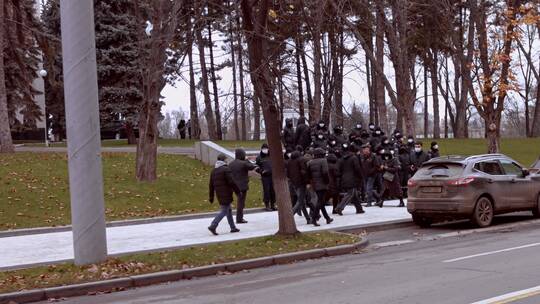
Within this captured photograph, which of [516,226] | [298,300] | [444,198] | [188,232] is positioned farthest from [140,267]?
[516,226]

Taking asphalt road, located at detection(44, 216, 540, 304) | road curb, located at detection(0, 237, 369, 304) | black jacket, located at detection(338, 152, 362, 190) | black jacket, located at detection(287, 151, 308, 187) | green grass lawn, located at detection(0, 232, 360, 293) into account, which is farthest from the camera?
black jacket, located at detection(338, 152, 362, 190)

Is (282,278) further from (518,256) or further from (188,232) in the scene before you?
(188,232)

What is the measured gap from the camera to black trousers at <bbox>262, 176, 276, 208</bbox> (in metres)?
18.3

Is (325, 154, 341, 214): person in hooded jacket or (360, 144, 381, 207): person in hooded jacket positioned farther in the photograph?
(360, 144, 381, 207): person in hooded jacket

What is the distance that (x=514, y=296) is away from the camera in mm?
7590

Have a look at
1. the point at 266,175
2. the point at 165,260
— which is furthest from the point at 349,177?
the point at 165,260

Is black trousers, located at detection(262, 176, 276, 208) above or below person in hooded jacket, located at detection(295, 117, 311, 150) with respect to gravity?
below

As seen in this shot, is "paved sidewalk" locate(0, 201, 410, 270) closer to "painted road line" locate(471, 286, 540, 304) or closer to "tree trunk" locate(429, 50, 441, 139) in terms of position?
"painted road line" locate(471, 286, 540, 304)

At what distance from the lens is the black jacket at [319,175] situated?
15562 millimetres

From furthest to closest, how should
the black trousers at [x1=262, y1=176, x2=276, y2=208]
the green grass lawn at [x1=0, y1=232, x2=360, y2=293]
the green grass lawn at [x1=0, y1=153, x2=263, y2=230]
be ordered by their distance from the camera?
the black trousers at [x1=262, y1=176, x2=276, y2=208]
the green grass lawn at [x1=0, y1=153, x2=263, y2=230]
the green grass lawn at [x1=0, y1=232, x2=360, y2=293]

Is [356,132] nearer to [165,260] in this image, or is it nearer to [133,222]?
[133,222]

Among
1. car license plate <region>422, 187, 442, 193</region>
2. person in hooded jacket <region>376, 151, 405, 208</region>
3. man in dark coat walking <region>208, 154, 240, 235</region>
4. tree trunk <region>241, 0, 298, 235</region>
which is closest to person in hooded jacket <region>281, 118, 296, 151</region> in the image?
person in hooded jacket <region>376, 151, 405, 208</region>

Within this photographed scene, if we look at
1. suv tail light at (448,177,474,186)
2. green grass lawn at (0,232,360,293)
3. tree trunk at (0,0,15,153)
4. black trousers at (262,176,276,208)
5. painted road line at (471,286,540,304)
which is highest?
tree trunk at (0,0,15,153)

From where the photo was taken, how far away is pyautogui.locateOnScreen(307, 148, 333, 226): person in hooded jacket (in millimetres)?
15570
